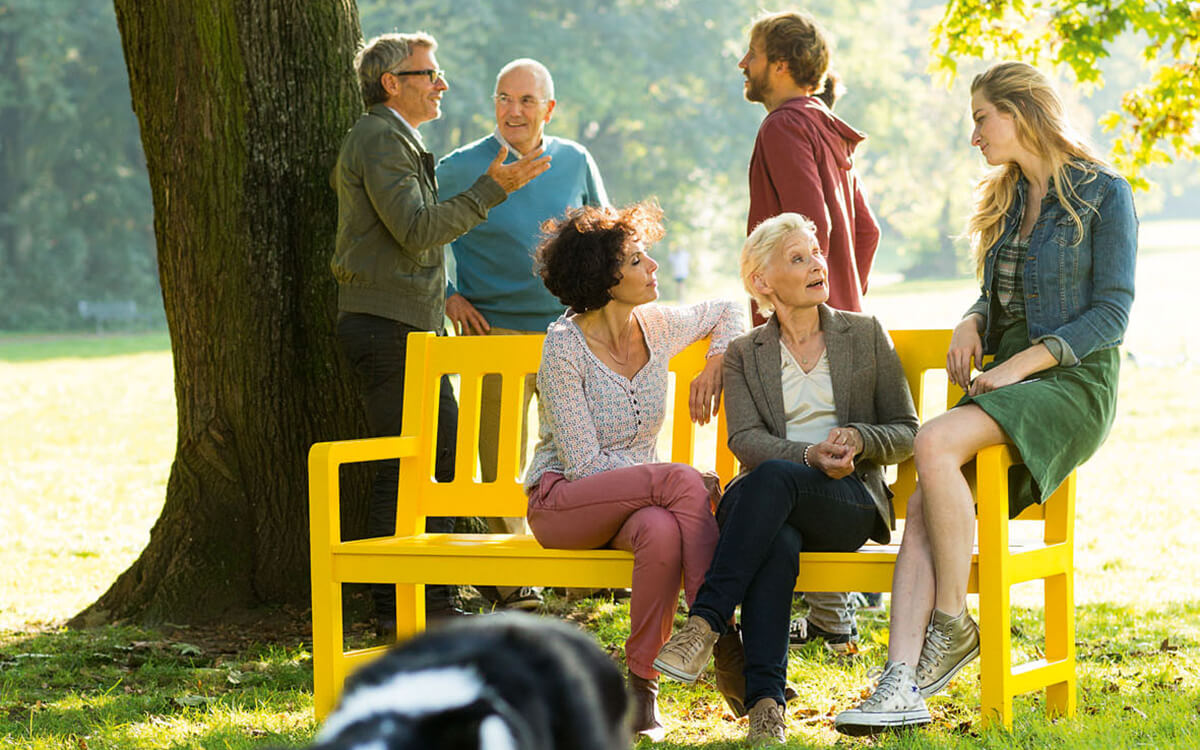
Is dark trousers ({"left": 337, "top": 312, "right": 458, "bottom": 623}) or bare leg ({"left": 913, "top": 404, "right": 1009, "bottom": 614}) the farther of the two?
dark trousers ({"left": 337, "top": 312, "right": 458, "bottom": 623})

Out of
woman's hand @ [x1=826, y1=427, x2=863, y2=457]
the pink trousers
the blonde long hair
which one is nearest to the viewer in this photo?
the pink trousers

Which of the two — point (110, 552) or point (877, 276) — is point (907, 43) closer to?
point (877, 276)

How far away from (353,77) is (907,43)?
64720 mm

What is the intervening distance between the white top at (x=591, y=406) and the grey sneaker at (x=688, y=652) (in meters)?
0.62

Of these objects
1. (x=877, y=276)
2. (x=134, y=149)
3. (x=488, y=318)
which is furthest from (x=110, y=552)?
(x=877, y=276)

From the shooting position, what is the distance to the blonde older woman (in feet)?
12.0

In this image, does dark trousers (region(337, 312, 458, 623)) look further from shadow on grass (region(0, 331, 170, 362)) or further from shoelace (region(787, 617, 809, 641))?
shadow on grass (region(0, 331, 170, 362))

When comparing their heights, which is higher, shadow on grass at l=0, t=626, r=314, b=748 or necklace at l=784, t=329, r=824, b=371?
necklace at l=784, t=329, r=824, b=371

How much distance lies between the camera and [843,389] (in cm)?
412

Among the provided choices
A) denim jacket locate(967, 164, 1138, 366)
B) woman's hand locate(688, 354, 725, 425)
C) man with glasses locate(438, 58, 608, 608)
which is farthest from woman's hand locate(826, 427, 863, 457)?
man with glasses locate(438, 58, 608, 608)

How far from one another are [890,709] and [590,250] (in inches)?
61.0

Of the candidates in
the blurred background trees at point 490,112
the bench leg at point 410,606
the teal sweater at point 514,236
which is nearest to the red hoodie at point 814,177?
the teal sweater at point 514,236

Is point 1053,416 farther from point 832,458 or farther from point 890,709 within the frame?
point 890,709

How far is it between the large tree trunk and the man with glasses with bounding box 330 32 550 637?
0.47m
